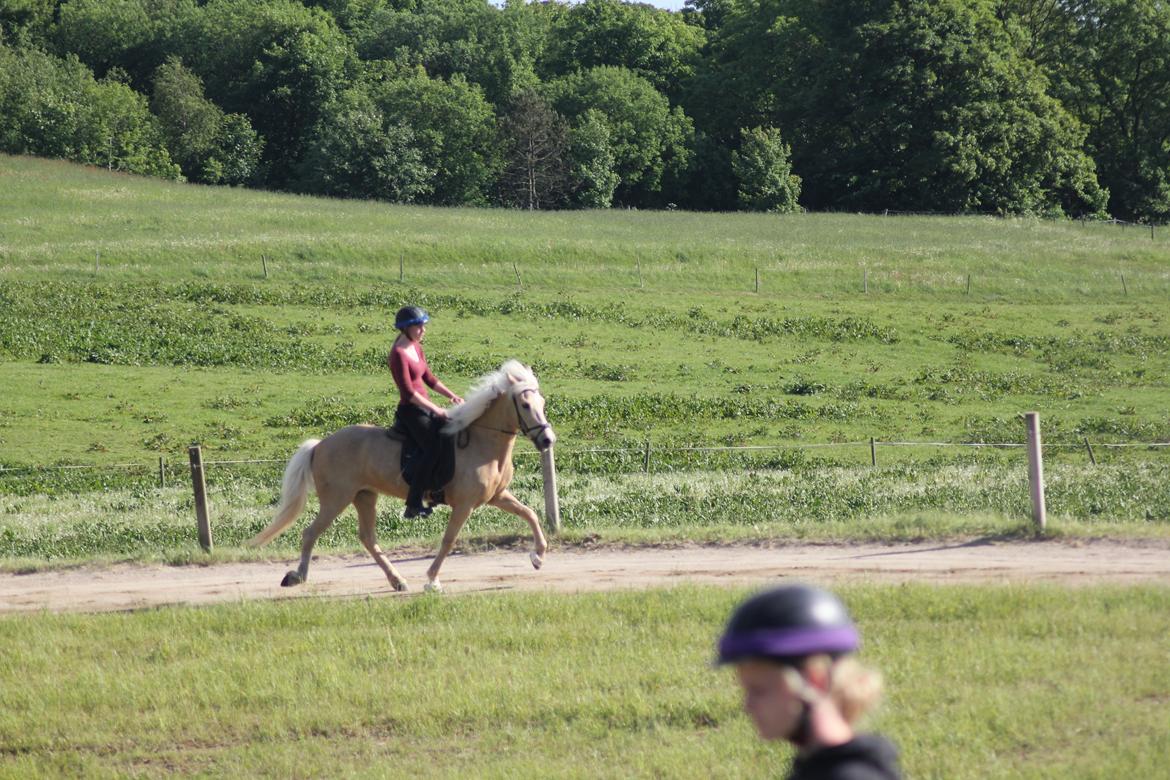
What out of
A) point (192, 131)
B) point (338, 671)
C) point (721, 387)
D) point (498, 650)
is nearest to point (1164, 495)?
point (498, 650)

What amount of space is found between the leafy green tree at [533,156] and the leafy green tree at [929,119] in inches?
763

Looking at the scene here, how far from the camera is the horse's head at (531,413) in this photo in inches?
610

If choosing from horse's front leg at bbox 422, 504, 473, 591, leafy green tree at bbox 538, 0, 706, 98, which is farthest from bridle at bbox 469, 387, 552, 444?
leafy green tree at bbox 538, 0, 706, 98

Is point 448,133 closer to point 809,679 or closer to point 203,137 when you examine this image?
point 203,137

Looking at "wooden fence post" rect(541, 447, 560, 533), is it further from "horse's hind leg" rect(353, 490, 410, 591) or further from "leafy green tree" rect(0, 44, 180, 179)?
"leafy green tree" rect(0, 44, 180, 179)

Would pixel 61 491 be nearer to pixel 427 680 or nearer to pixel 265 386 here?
pixel 265 386

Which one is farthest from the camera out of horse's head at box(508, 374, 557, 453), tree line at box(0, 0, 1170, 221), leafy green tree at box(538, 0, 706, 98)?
leafy green tree at box(538, 0, 706, 98)

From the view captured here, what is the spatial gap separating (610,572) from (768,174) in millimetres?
84439

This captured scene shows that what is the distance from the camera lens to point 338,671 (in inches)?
484

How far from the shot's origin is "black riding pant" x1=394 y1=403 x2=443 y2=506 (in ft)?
51.7

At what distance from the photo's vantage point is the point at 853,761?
3.62 metres

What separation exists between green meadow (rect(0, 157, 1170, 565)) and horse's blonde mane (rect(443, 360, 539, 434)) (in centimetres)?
474

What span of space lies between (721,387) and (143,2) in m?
113

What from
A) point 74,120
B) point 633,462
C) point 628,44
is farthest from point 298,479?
point 628,44
